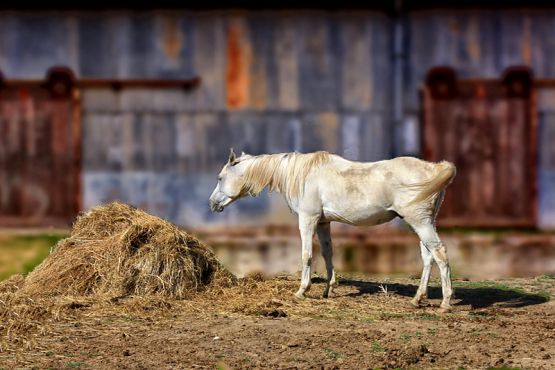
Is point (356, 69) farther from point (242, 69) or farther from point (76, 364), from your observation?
point (76, 364)

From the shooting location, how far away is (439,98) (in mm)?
16391

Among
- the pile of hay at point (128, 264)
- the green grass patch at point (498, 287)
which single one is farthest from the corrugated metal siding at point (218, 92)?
the pile of hay at point (128, 264)

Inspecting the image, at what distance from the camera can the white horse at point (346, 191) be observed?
11461mm

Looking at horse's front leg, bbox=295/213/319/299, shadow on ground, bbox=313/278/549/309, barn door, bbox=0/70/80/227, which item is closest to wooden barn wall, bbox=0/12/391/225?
barn door, bbox=0/70/80/227

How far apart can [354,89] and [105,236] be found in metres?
5.57

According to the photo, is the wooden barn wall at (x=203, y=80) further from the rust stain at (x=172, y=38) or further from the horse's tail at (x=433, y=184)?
the horse's tail at (x=433, y=184)

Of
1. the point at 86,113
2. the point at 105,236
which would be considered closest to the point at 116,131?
the point at 86,113

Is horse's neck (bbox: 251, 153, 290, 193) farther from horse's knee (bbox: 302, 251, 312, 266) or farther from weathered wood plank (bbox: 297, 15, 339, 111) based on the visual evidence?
weathered wood plank (bbox: 297, 15, 339, 111)

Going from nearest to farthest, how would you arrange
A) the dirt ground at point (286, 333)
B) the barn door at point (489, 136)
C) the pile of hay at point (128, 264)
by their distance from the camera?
the dirt ground at point (286, 333) < the pile of hay at point (128, 264) < the barn door at point (489, 136)

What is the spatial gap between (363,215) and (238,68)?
542 cm

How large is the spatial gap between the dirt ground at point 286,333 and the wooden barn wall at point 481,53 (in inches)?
171

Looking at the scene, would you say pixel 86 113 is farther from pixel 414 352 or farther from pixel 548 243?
pixel 414 352

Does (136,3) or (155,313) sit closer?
(155,313)

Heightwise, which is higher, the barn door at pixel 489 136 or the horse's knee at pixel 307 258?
the barn door at pixel 489 136
